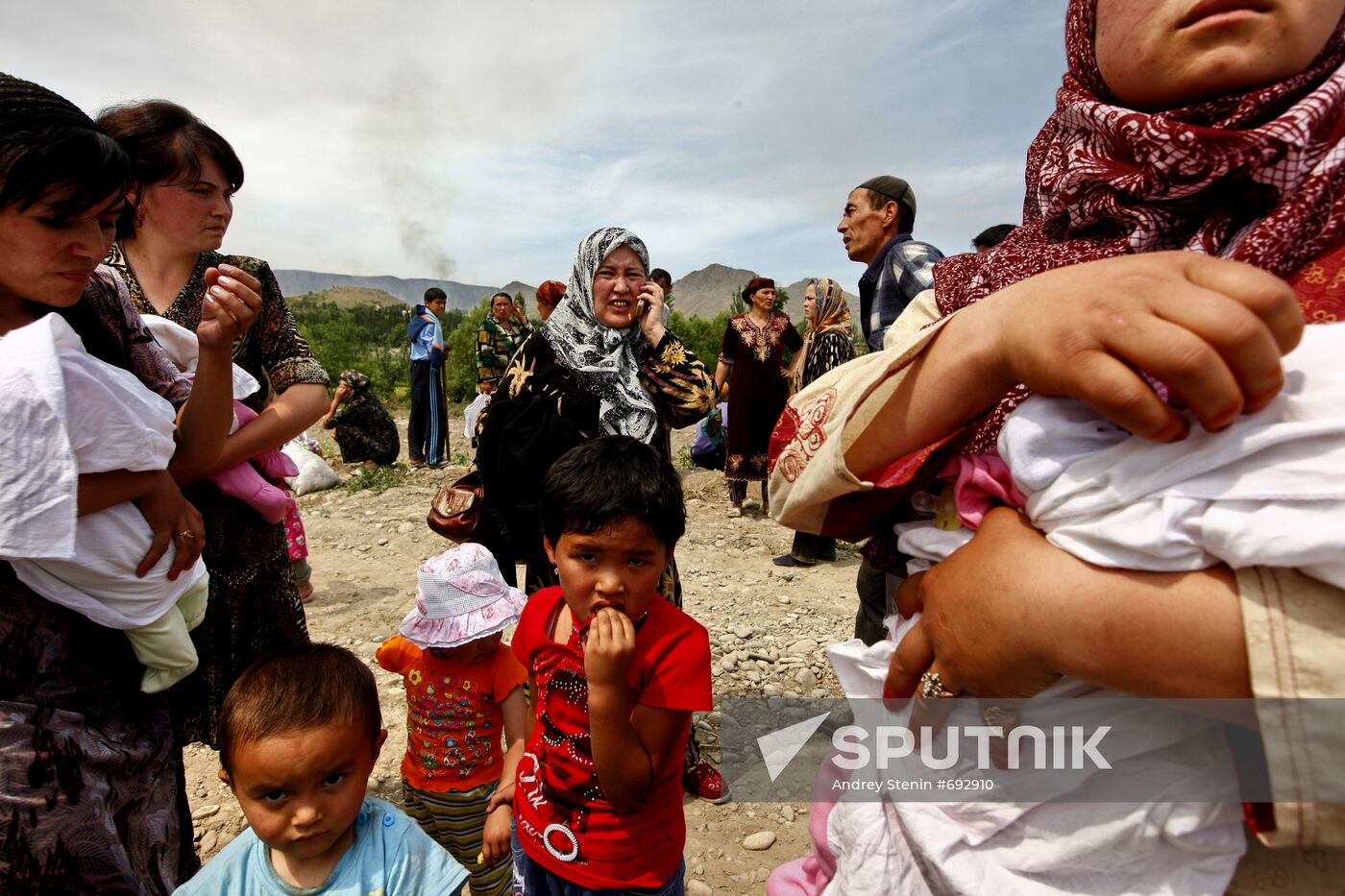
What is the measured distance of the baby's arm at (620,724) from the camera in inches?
48.0

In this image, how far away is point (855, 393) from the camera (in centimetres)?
83

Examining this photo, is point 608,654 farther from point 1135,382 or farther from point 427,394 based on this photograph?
point 427,394

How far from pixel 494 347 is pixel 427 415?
8.74 feet

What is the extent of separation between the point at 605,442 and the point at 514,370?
1.29m

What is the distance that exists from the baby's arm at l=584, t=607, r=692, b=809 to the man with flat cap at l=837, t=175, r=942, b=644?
4.44ft

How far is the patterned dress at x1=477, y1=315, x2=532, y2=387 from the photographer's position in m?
7.09

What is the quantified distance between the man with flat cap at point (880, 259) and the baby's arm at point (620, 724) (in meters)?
1.35

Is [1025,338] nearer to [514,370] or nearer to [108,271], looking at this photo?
[108,271]

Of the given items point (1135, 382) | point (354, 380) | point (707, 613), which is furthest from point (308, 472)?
point (1135, 382)

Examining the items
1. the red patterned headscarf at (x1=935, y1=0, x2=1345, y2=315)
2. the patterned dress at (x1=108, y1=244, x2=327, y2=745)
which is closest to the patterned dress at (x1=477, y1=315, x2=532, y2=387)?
the patterned dress at (x1=108, y1=244, x2=327, y2=745)

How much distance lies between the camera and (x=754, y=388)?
259 inches

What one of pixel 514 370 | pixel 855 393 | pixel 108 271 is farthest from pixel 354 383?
pixel 855 393

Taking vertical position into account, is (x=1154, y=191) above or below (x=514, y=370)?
above

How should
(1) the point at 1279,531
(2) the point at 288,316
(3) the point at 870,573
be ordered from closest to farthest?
(1) the point at 1279,531 < (2) the point at 288,316 < (3) the point at 870,573
